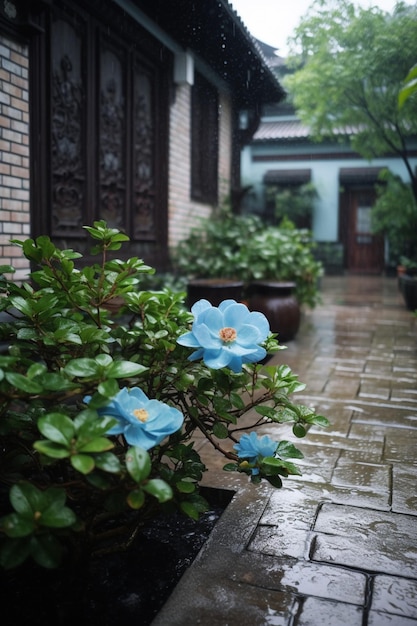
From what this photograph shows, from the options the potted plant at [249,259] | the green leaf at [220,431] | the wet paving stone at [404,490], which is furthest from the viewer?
the potted plant at [249,259]

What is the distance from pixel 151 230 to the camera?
20.2ft

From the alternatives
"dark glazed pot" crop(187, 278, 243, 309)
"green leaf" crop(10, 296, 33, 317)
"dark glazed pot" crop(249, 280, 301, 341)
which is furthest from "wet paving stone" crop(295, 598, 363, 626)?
"dark glazed pot" crop(249, 280, 301, 341)

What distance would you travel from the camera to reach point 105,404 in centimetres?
123

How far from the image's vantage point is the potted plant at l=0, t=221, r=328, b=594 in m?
1.18

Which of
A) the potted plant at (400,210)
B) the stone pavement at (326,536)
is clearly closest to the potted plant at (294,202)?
the potted plant at (400,210)

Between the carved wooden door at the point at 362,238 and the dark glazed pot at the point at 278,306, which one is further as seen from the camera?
the carved wooden door at the point at 362,238

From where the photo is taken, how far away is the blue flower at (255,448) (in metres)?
1.61

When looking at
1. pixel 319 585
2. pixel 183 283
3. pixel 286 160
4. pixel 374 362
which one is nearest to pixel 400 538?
pixel 319 585

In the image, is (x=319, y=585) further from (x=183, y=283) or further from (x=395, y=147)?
(x=395, y=147)

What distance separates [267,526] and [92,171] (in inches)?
147

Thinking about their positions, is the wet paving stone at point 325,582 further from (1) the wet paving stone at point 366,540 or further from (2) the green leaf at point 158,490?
(2) the green leaf at point 158,490

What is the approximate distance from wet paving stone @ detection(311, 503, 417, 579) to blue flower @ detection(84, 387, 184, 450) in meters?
0.80

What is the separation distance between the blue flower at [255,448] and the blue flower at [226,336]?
0.83 feet

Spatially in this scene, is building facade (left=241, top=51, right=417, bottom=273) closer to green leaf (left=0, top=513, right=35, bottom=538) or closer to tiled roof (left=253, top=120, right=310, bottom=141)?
tiled roof (left=253, top=120, right=310, bottom=141)
